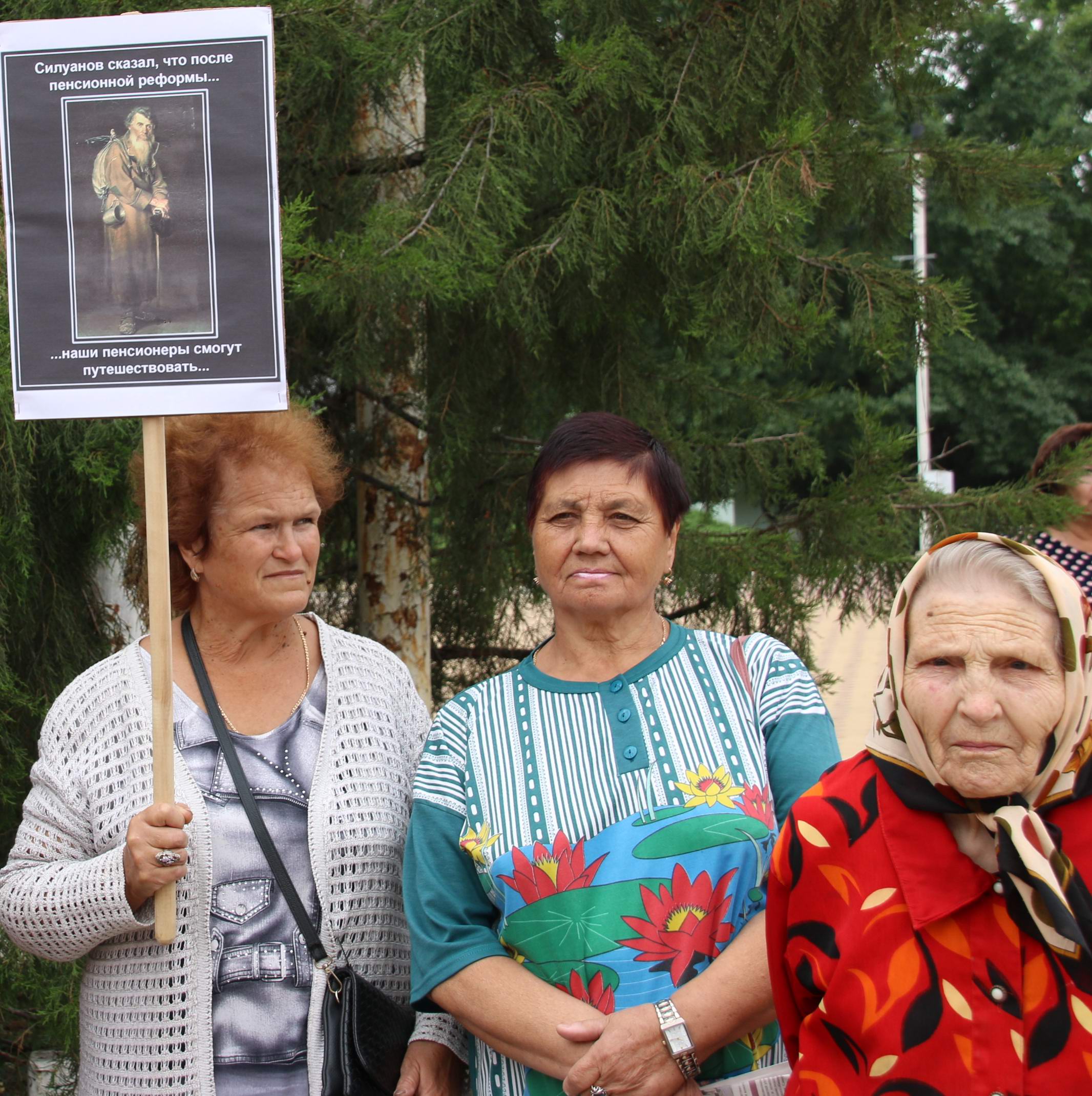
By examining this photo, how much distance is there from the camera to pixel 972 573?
1.80m

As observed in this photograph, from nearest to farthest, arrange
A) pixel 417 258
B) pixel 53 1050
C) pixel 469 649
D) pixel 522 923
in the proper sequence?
pixel 522 923 → pixel 417 258 → pixel 53 1050 → pixel 469 649

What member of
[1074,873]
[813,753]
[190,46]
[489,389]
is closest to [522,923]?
[813,753]

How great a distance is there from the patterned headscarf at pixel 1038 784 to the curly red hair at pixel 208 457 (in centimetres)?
137

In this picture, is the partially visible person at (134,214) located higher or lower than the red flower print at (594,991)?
higher

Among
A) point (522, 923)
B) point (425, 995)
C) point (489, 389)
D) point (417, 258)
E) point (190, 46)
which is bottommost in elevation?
point (425, 995)

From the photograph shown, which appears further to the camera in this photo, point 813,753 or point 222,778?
point 222,778

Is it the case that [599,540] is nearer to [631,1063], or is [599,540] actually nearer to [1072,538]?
[631,1063]

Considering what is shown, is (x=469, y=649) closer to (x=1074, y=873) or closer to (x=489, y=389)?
(x=489, y=389)

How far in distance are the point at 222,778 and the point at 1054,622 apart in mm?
1550

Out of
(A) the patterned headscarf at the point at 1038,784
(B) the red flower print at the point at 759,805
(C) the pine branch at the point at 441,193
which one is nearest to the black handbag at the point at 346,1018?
(B) the red flower print at the point at 759,805

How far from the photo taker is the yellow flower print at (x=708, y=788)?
86.0 inches

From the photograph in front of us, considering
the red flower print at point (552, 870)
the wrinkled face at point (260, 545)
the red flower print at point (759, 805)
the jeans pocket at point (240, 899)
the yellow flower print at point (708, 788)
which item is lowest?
the jeans pocket at point (240, 899)

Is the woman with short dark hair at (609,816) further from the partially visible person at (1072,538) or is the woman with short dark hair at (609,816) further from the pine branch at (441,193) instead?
the partially visible person at (1072,538)

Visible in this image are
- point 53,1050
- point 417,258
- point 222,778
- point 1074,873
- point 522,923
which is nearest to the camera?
point 1074,873
